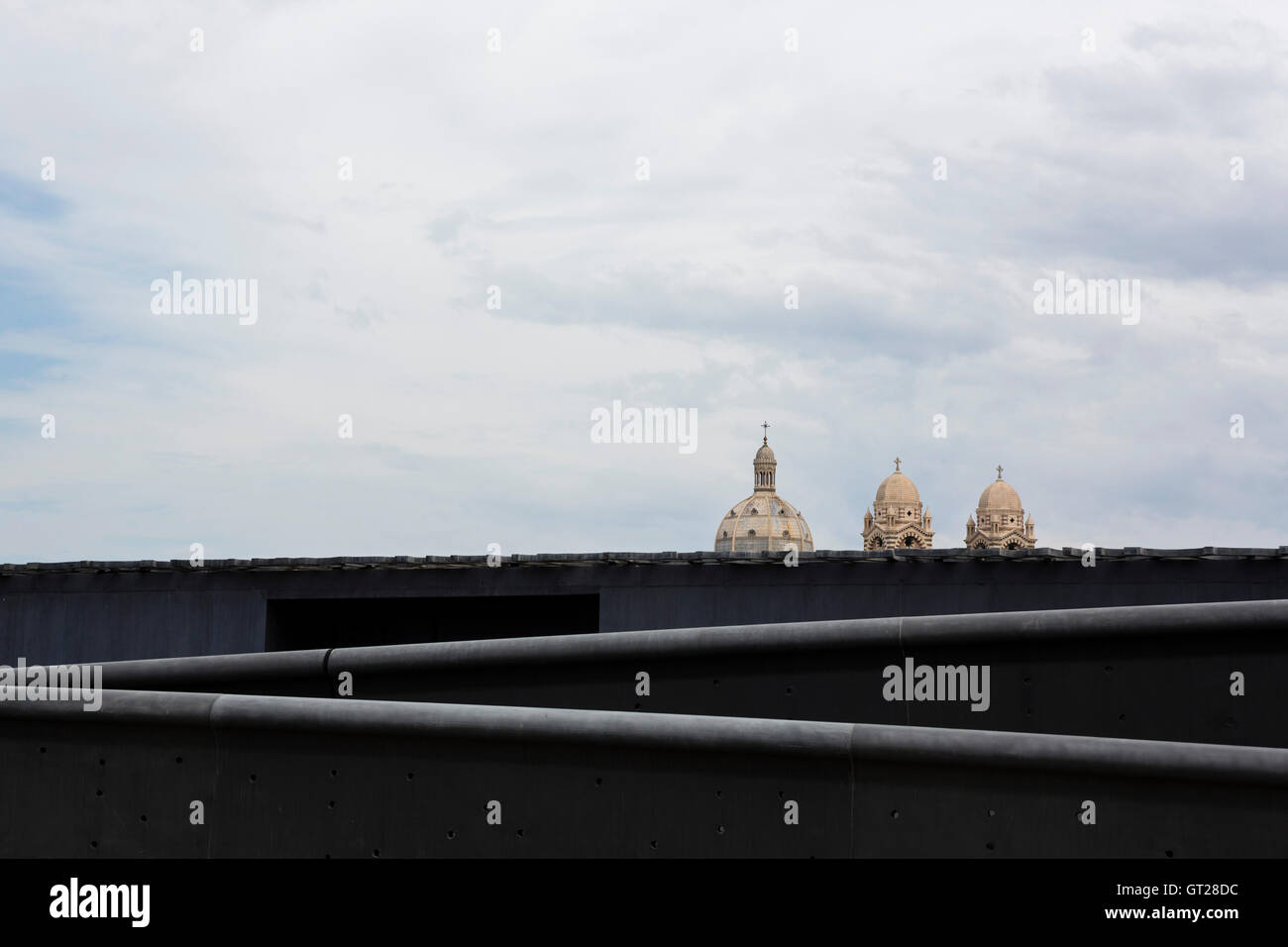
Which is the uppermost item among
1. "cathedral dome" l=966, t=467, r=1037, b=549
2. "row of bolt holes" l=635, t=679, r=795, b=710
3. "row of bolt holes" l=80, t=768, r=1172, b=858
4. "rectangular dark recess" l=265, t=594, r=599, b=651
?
"cathedral dome" l=966, t=467, r=1037, b=549

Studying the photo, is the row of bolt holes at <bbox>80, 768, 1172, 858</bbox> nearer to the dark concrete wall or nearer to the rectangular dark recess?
the dark concrete wall

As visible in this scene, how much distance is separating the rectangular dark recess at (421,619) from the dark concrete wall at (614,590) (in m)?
0.08

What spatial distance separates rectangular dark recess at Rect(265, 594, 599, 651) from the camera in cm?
2428

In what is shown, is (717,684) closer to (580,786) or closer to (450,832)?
(580,786)

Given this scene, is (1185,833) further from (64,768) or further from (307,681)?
(64,768)

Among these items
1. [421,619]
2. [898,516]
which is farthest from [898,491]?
[421,619]

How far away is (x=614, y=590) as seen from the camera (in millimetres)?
22766

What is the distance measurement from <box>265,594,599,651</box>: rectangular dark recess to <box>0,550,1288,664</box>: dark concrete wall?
0.25ft

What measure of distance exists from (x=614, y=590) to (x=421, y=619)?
4590mm

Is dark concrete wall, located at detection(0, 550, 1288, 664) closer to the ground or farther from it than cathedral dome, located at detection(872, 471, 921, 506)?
closer to the ground

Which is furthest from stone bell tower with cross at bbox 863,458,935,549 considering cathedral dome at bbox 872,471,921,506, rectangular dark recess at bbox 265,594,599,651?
rectangular dark recess at bbox 265,594,599,651
